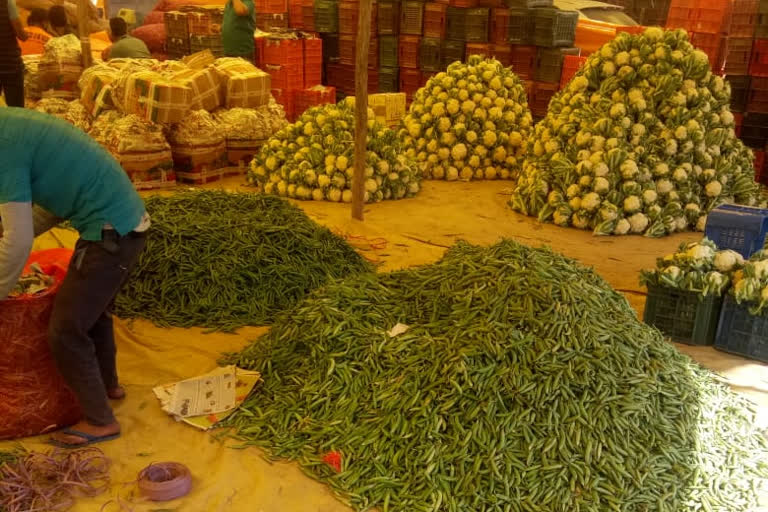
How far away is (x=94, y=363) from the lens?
3.14m

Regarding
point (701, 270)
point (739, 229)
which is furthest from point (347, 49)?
point (701, 270)

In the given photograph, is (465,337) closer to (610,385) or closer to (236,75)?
(610,385)

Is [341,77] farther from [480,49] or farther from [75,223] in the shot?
[75,223]

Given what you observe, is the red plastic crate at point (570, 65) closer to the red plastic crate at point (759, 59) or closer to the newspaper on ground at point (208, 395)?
the red plastic crate at point (759, 59)

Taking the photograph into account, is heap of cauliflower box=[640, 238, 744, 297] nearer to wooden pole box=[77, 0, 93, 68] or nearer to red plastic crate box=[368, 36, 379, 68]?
wooden pole box=[77, 0, 93, 68]

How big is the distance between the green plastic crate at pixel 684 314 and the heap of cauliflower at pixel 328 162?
3.49 m

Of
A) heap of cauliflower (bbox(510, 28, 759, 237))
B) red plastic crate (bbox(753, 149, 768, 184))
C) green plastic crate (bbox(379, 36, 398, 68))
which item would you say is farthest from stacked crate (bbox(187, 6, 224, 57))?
red plastic crate (bbox(753, 149, 768, 184))

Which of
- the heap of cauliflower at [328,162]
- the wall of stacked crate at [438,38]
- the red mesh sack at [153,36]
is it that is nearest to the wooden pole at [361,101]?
the heap of cauliflower at [328,162]

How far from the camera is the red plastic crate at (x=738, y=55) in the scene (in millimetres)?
8445

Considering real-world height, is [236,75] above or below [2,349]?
above

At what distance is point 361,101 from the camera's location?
6.12m

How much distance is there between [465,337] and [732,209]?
2.86 meters

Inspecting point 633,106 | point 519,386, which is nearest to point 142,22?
point 633,106

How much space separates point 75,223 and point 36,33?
1177cm
